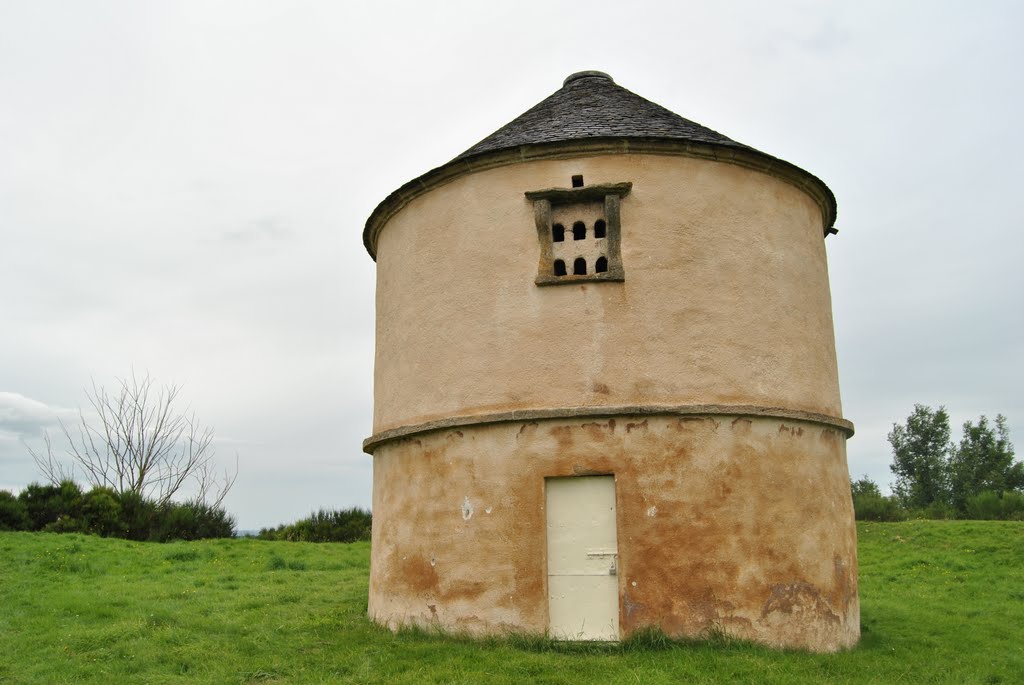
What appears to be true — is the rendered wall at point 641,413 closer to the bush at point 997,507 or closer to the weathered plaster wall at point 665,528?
the weathered plaster wall at point 665,528

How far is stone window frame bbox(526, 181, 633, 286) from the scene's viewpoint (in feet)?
30.3

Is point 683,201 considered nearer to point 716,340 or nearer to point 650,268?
point 650,268

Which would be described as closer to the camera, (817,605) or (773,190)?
(817,605)

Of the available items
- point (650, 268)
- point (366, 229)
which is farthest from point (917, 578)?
point (366, 229)

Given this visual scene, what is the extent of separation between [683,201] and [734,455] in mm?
3077

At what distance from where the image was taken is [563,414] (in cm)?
874

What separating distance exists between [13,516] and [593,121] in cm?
1967

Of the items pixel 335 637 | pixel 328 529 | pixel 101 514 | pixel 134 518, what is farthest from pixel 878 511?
pixel 101 514

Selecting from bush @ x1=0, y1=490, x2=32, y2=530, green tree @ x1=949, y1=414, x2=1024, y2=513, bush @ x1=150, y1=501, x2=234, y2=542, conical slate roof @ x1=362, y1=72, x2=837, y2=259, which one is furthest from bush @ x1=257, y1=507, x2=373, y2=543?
green tree @ x1=949, y1=414, x2=1024, y2=513

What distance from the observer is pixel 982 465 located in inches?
1790

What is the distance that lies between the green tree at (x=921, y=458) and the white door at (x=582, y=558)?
147 feet

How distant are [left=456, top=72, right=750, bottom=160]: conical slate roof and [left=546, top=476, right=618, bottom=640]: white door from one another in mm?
4225

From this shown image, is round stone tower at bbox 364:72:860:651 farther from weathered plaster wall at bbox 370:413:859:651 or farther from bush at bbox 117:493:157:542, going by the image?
bush at bbox 117:493:157:542

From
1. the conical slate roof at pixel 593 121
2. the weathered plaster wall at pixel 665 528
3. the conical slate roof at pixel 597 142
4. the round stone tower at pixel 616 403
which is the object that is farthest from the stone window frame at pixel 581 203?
the weathered plaster wall at pixel 665 528
